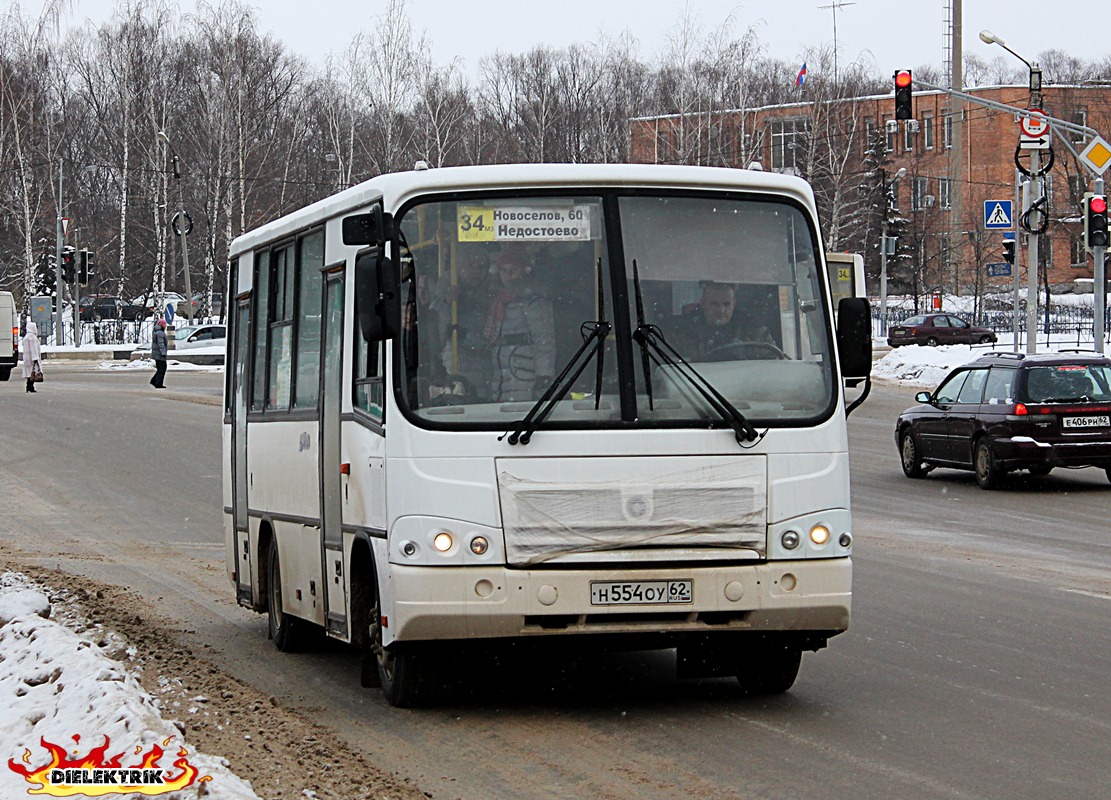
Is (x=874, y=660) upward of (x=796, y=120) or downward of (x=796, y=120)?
downward

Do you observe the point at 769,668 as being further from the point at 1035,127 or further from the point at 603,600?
the point at 1035,127

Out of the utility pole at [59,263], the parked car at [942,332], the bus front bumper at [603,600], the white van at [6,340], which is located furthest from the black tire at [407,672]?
the parked car at [942,332]

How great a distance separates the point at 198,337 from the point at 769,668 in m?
53.0

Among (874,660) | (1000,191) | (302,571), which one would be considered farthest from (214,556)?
(1000,191)

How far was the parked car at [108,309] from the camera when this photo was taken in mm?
79188

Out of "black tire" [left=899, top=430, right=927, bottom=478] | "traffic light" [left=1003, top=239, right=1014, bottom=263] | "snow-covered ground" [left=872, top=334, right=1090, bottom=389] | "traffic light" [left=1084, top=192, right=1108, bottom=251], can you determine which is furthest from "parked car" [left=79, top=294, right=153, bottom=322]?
"black tire" [left=899, top=430, right=927, bottom=478]

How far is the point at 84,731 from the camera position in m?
6.30

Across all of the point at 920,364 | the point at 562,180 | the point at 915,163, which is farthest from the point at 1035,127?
the point at 915,163

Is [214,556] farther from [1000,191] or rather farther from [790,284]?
[1000,191]

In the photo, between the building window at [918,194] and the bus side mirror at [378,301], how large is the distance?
9305 cm

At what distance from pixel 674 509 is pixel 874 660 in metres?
2.33

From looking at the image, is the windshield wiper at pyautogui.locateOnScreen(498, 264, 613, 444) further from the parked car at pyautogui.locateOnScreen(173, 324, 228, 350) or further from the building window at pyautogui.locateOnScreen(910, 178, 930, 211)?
the building window at pyautogui.locateOnScreen(910, 178, 930, 211)

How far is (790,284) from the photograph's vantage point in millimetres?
7898

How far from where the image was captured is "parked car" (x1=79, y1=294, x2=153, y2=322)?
79.2 m
